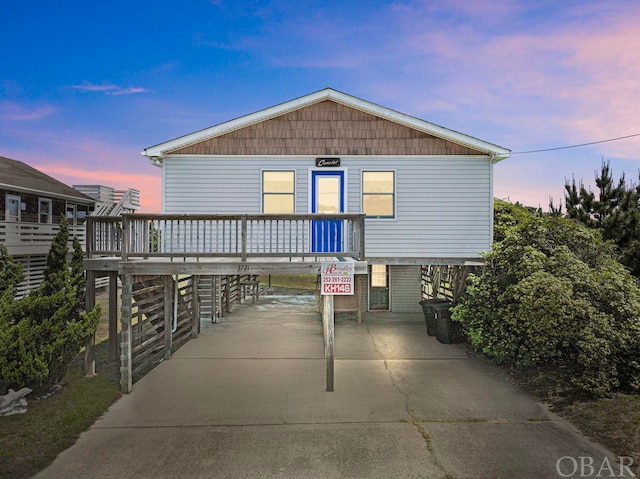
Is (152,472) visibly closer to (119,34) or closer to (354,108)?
(354,108)

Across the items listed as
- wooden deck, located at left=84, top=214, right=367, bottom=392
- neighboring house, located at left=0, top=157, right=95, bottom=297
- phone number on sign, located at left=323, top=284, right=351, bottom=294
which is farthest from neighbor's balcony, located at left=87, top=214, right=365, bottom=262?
neighboring house, located at left=0, top=157, right=95, bottom=297

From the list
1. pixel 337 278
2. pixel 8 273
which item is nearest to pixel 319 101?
pixel 337 278

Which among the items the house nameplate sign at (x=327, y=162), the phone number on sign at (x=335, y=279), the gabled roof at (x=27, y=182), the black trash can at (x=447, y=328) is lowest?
the black trash can at (x=447, y=328)

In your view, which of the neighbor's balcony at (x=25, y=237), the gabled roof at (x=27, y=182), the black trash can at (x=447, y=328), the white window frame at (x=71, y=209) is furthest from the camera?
the white window frame at (x=71, y=209)

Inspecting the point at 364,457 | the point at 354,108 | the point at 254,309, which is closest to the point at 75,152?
the point at 254,309

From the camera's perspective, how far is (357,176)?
1027 centimetres

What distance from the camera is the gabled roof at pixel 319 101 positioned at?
9945 millimetres

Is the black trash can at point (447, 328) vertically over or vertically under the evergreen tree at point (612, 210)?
under

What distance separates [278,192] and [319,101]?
284 cm

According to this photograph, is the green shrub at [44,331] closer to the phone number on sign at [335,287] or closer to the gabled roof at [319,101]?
the gabled roof at [319,101]

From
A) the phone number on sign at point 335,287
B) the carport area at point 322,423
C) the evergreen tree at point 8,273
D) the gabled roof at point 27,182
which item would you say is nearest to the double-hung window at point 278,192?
the phone number on sign at point 335,287

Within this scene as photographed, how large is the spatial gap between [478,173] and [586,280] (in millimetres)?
3902

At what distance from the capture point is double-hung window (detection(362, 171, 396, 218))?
1028 cm

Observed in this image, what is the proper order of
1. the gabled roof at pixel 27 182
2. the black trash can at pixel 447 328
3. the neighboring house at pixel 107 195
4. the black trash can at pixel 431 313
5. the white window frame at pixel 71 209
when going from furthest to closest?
the neighboring house at pixel 107 195 → the white window frame at pixel 71 209 → the gabled roof at pixel 27 182 → the black trash can at pixel 431 313 → the black trash can at pixel 447 328
